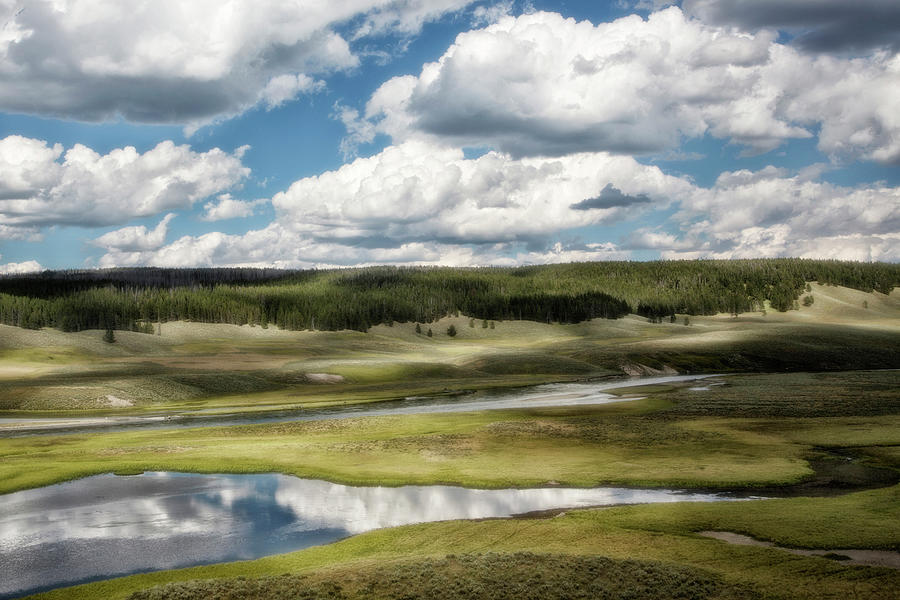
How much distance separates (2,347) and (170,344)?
42.6 meters

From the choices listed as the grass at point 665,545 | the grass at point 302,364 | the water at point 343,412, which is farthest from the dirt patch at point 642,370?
the grass at point 665,545

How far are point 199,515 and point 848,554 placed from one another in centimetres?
2785

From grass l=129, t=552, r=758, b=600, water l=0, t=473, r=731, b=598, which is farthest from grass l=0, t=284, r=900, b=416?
grass l=129, t=552, r=758, b=600

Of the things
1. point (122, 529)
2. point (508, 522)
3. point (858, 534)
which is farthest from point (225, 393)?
point (858, 534)

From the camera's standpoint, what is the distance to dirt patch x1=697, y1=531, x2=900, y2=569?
2425 cm

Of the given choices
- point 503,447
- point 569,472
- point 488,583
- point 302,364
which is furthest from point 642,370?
point 488,583

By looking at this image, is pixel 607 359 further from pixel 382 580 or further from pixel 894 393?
pixel 382 580

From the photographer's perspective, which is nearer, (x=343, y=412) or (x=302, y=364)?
(x=343, y=412)

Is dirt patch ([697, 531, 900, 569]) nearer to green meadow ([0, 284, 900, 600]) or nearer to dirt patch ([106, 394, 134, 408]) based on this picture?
green meadow ([0, 284, 900, 600])

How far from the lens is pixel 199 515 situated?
34594mm

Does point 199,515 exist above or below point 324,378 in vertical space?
above

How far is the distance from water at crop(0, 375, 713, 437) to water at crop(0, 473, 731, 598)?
108 feet

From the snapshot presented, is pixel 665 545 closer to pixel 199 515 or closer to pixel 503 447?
pixel 199 515

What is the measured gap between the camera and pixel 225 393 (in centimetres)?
11000
